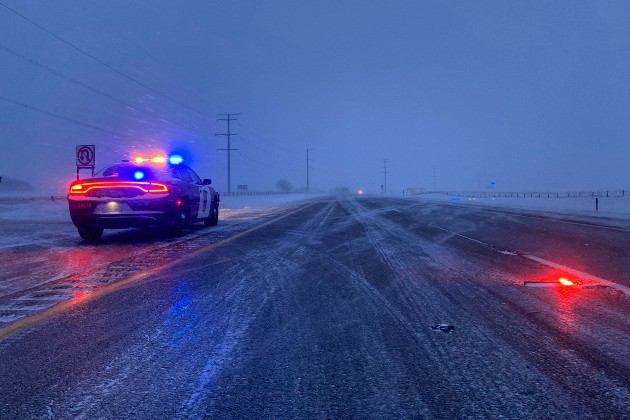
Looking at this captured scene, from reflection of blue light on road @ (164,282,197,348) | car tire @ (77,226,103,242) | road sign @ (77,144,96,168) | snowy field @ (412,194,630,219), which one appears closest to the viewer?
reflection of blue light on road @ (164,282,197,348)

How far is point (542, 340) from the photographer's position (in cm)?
442

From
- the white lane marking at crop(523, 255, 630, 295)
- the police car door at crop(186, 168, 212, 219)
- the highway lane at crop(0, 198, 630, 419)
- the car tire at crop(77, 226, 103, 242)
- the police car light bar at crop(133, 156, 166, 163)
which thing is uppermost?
the police car light bar at crop(133, 156, 166, 163)

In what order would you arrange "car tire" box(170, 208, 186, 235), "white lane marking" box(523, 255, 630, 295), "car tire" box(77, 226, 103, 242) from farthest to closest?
"car tire" box(170, 208, 186, 235) < "car tire" box(77, 226, 103, 242) < "white lane marking" box(523, 255, 630, 295)

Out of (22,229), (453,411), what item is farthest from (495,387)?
(22,229)

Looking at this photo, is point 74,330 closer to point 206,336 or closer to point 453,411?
point 206,336

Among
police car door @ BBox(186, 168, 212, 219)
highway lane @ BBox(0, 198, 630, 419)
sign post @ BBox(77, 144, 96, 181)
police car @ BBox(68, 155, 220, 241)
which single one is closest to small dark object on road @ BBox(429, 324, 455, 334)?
highway lane @ BBox(0, 198, 630, 419)

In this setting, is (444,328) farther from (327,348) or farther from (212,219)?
(212,219)

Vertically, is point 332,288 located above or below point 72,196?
below

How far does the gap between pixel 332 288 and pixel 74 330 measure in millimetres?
3049

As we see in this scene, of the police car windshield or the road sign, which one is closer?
the police car windshield

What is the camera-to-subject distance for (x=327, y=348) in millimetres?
4250

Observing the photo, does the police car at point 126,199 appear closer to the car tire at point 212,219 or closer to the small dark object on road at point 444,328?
the car tire at point 212,219

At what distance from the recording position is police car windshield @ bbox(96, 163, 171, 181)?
1120cm

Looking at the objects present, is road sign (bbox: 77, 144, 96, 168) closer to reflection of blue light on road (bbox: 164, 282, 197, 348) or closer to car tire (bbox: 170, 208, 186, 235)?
car tire (bbox: 170, 208, 186, 235)
